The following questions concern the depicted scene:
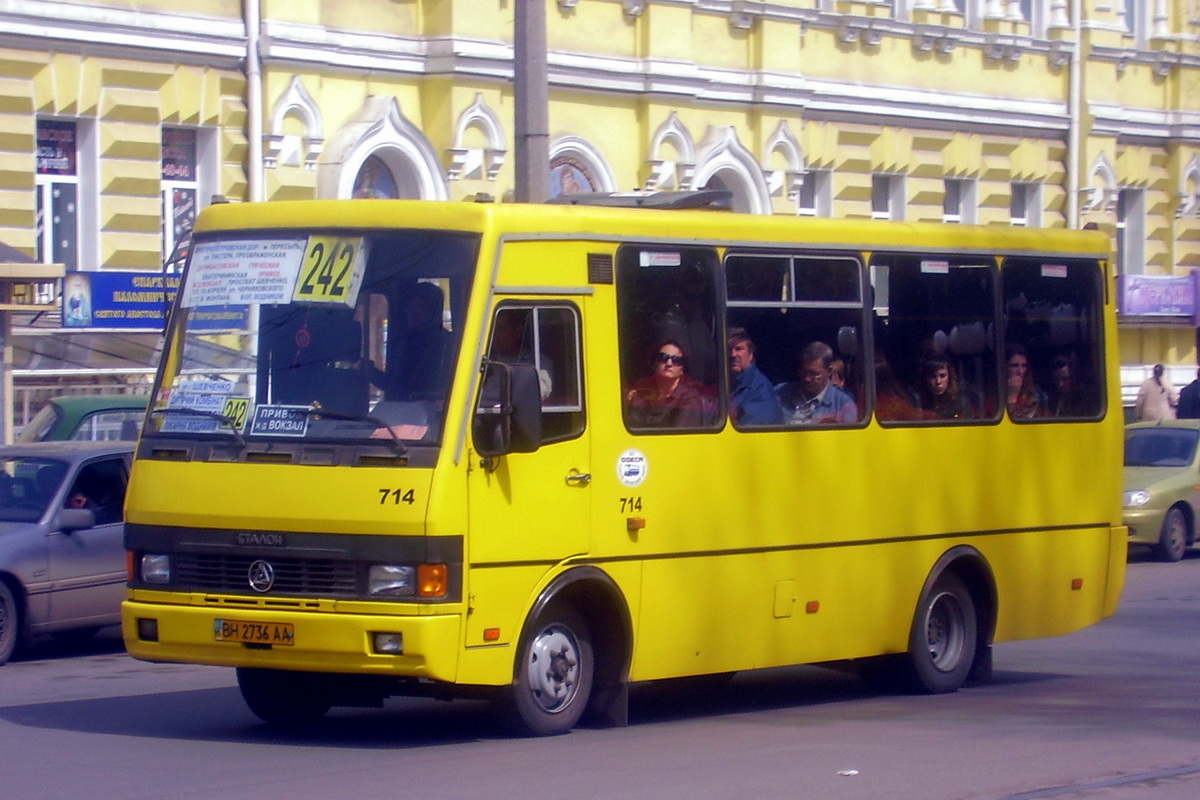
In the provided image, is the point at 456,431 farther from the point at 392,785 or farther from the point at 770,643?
the point at 770,643

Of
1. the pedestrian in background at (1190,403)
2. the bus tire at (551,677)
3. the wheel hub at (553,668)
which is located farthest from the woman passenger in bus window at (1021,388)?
the pedestrian in background at (1190,403)

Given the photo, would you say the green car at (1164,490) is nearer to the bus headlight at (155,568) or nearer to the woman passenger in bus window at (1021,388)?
the woman passenger in bus window at (1021,388)

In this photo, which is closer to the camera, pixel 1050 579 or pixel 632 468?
pixel 632 468

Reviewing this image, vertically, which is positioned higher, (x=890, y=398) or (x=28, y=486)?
(x=890, y=398)

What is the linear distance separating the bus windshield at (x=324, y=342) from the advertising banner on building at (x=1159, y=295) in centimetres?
2797

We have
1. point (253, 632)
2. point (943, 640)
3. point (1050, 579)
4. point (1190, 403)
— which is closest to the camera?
point (253, 632)

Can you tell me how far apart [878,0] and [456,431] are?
79.6ft

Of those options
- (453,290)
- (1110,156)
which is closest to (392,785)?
(453,290)

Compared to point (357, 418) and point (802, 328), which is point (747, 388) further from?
point (357, 418)

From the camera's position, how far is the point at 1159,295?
3681 cm

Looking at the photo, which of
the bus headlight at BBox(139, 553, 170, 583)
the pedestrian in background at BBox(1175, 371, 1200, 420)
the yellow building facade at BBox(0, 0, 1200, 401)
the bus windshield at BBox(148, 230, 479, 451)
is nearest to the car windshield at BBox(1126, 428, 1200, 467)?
the pedestrian in background at BBox(1175, 371, 1200, 420)

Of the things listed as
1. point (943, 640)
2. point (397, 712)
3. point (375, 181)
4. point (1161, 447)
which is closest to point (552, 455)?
point (397, 712)

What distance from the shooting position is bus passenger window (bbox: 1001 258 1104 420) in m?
13.1

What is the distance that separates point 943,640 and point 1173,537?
11097 mm
